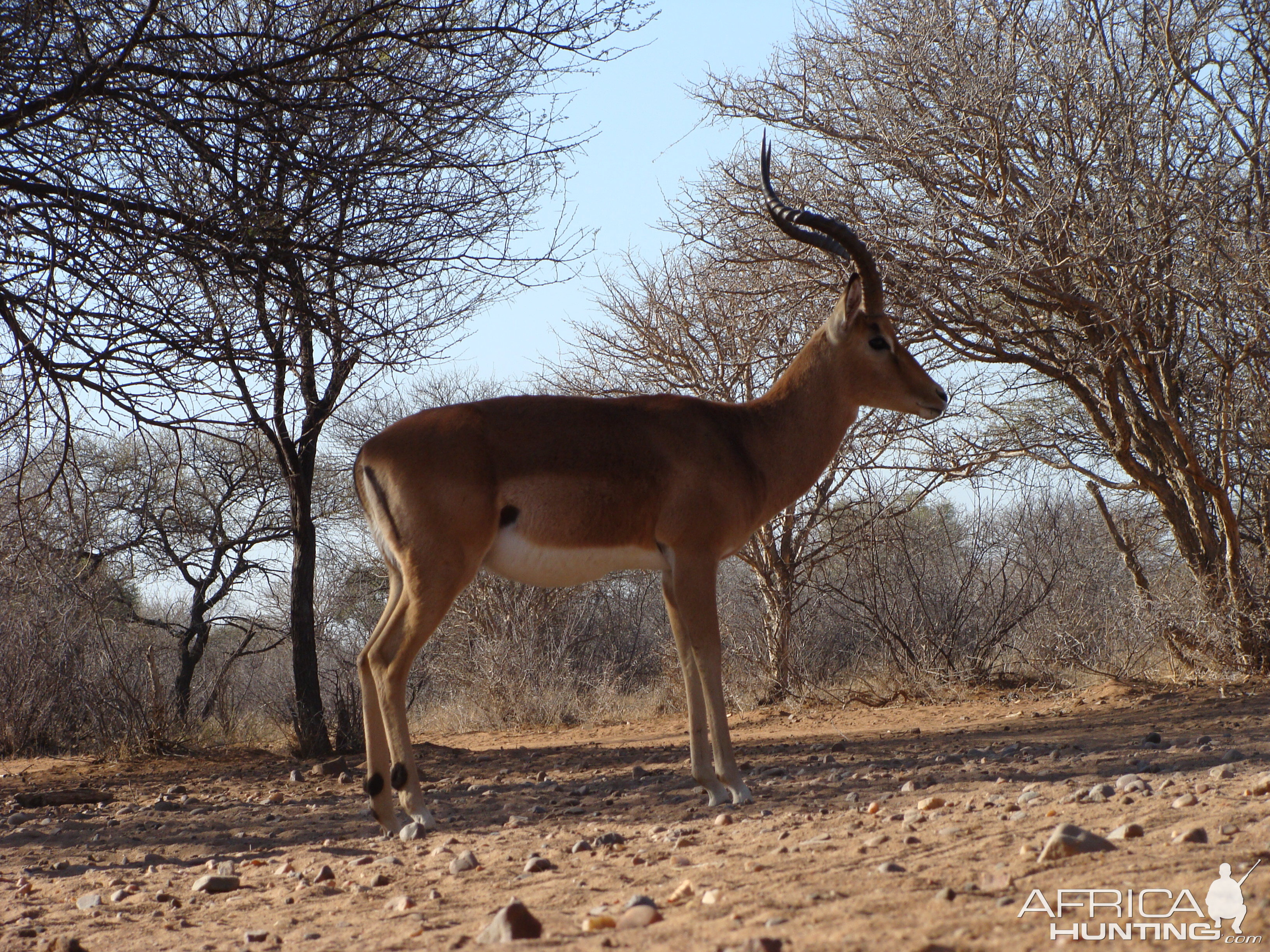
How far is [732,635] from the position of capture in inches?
604

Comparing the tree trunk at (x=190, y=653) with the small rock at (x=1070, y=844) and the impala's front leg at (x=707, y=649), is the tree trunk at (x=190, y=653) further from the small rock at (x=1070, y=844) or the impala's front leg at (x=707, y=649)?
the small rock at (x=1070, y=844)

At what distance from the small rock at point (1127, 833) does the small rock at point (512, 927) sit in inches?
85.5

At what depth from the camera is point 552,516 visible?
609 cm

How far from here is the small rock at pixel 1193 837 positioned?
3.87 meters

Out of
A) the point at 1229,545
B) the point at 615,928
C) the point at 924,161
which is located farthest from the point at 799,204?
the point at 615,928

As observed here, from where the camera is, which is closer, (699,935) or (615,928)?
(699,935)

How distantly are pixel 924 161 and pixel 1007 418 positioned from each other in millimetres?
4688

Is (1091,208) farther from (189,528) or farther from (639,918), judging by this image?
(189,528)

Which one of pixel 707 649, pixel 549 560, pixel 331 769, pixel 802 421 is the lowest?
pixel 331 769

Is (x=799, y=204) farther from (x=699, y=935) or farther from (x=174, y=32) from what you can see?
(x=699, y=935)

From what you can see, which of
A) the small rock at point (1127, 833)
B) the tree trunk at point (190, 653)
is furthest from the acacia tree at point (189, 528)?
the small rock at point (1127, 833)

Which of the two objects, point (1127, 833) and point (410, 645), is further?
point (410, 645)

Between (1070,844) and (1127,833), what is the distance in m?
0.53

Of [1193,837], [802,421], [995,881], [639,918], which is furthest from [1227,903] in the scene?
[802,421]
